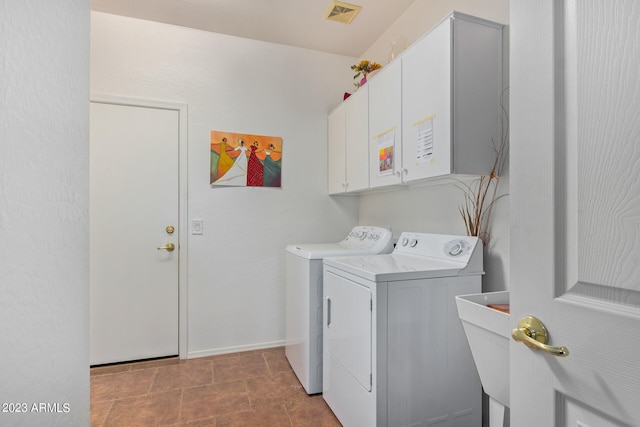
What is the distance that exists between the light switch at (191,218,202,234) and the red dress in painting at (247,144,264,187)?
20.8 inches

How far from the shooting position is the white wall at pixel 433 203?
1.69 m

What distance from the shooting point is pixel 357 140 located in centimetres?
251

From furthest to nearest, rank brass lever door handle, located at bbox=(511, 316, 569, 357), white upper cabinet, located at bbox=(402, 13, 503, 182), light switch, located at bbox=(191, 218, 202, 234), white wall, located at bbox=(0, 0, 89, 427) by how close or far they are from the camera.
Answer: light switch, located at bbox=(191, 218, 202, 234)
white upper cabinet, located at bbox=(402, 13, 503, 182)
brass lever door handle, located at bbox=(511, 316, 569, 357)
white wall, located at bbox=(0, 0, 89, 427)

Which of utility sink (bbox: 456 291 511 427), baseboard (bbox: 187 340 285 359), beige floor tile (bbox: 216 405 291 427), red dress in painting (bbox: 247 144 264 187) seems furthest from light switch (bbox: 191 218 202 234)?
utility sink (bbox: 456 291 511 427)

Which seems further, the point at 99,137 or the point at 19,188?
the point at 99,137

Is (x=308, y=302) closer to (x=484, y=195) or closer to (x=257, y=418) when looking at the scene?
(x=257, y=418)

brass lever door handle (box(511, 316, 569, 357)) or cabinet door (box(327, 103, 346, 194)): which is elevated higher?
cabinet door (box(327, 103, 346, 194))

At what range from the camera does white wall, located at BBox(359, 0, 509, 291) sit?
1.69 meters

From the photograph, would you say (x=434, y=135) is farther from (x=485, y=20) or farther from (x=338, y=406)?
(x=338, y=406)

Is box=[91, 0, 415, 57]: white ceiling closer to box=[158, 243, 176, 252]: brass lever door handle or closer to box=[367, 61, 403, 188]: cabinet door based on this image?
box=[367, 61, 403, 188]: cabinet door

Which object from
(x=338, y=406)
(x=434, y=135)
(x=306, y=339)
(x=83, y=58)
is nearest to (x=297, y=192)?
(x=306, y=339)

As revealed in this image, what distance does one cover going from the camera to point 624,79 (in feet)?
1.80

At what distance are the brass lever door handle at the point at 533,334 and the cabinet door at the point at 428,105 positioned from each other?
40.8 inches

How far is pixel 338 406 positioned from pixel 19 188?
1848mm
